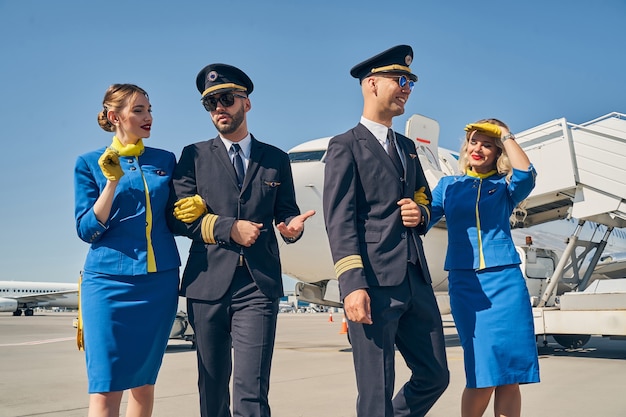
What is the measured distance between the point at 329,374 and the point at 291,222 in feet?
15.0

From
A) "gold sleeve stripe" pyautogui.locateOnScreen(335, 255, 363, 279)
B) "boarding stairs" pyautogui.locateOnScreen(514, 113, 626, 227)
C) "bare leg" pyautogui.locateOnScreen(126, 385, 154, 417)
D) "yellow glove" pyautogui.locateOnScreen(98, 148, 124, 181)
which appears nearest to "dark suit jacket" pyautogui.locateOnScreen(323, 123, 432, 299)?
Answer: "gold sleeve stripe" pyautogui.locateOnScreen(335, 255, 363, 279)

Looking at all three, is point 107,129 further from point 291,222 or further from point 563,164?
point 563,164

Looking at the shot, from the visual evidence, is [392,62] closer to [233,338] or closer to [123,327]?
[233,338]

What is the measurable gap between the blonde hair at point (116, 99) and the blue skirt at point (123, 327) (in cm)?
82

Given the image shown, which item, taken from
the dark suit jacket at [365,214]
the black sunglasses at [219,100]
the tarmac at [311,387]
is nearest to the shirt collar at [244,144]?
the black sunglasses at [219,100]

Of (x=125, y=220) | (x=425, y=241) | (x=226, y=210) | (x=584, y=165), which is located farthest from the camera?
(x=425, y=241)

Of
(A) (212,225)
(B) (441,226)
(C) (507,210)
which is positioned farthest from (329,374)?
(B) (441,226)

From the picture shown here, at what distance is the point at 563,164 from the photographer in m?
9.02

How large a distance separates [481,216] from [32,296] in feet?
163

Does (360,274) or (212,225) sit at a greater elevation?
(212,225)

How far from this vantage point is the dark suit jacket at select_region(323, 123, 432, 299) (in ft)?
8.63

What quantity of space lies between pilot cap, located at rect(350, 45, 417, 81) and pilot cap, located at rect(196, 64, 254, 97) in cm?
65

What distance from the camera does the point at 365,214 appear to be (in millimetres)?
2793

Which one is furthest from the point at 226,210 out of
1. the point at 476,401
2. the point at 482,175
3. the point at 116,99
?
the point at 476,401
